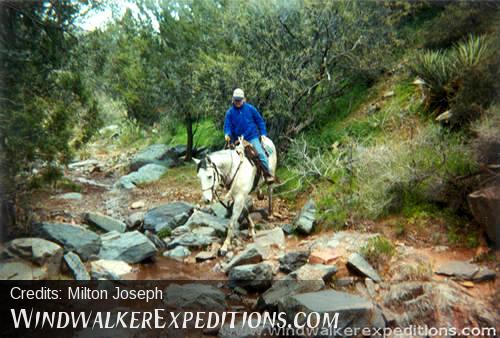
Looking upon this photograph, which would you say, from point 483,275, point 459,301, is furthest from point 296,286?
point 483,275

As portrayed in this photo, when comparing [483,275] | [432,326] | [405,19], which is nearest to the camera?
[432,326]

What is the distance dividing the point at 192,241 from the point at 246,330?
154 inches

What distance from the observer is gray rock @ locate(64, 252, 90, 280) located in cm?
549

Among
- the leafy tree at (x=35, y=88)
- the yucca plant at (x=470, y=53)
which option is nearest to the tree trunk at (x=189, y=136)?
the leafy tree at (x=35, y=88)

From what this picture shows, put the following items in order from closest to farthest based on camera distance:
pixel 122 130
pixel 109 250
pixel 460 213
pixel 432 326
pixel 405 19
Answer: pixel 432 326 < pixel 460 213 < pixel 109 250 < pixel 405 19 < pixel 122 130

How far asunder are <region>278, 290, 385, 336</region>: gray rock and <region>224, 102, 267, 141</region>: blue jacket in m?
4.49

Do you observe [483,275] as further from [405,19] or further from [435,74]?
[405,19]

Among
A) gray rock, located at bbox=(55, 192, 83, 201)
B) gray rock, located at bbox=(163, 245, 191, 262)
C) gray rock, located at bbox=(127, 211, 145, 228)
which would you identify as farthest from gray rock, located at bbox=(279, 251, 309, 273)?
gray rock, located at bbox=(55, 192, 83, 201)

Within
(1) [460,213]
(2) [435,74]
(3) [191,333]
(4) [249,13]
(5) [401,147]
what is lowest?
(3) [191,333]

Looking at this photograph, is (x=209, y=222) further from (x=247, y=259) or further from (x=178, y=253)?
(x=247, y=259)

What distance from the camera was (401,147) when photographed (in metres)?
7.05

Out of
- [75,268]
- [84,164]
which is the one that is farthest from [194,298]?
[84,164]

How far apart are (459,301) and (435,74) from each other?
5828 mm

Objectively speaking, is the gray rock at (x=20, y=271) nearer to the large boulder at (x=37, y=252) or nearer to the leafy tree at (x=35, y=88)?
the large boulder at (x=37, y=252)
